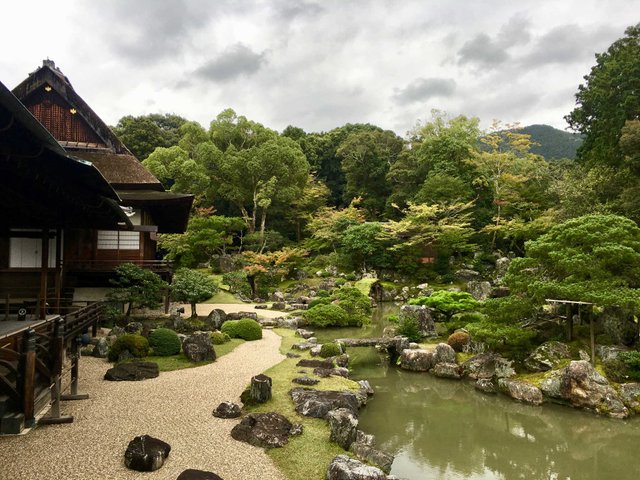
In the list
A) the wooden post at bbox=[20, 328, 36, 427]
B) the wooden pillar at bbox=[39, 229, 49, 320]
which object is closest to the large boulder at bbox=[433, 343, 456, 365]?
the wooden pillar at bbox=[39, 229, 49, 320]

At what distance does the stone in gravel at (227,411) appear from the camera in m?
8.06

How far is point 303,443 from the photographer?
23.5 ft

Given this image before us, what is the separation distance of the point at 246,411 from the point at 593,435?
7.61 meters

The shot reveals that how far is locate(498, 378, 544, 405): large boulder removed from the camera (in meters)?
11.1

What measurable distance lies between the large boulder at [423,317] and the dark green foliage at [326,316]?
14.7ft

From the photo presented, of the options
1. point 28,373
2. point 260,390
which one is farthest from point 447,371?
point 28,373

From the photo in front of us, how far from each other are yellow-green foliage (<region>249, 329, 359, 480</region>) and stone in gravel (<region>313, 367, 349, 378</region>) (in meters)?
0.44

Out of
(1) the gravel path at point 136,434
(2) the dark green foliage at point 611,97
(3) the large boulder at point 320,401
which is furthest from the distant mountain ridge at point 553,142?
(1) the gravel path at point 136,434

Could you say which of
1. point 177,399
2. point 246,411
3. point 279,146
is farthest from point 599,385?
point 279,146

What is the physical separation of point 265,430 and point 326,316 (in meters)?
13.1

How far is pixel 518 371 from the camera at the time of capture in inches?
492

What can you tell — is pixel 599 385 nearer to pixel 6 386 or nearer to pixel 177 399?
pixel 177 399

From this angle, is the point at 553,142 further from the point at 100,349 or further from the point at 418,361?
the point at 100,349

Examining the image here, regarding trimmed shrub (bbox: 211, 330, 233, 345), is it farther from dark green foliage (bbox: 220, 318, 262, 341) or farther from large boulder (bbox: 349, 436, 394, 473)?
large boulder (bbox: 349, 436, 394, 473)
